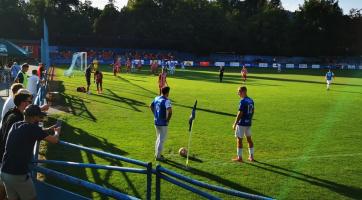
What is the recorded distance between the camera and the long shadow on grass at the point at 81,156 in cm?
996

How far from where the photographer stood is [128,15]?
A: 89.1m

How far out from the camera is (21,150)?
6.44 metres

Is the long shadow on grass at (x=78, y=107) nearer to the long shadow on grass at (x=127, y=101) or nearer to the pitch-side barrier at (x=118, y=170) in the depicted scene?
the long shadow on grass at (x=127, y=101)

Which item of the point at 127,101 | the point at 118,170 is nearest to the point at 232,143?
the point at 118,170

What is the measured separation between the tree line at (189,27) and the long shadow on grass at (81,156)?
233ft

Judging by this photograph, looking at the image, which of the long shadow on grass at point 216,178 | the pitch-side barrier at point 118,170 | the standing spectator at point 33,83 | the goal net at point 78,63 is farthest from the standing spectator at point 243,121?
the goal net at point 78,63

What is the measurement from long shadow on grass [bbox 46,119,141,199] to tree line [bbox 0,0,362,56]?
71018 mm

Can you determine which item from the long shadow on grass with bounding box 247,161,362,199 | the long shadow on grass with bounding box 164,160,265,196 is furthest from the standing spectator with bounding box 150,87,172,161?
A: the long shadow on grass with bounding box 247,161,362,199

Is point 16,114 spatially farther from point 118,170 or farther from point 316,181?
point 316,181

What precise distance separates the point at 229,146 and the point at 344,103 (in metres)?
14.8

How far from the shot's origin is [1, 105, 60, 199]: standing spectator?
6.40 meters

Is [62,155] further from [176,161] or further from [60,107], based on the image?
[60,107]

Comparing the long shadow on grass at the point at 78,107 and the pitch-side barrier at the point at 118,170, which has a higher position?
the pitch-side barrier at the point at 118,170

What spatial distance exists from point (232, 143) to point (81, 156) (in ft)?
16.6
